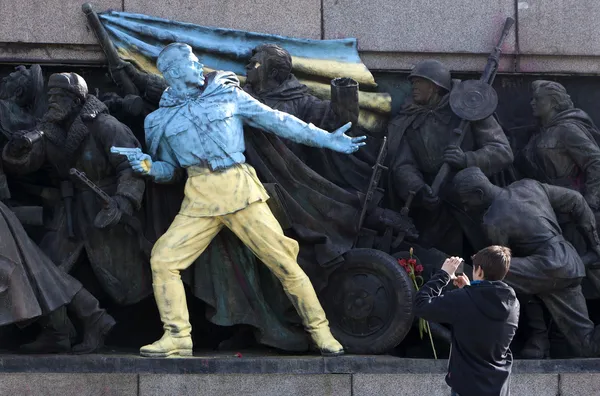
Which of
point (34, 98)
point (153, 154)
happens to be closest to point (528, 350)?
point (153, 154)

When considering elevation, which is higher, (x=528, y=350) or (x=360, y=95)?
(x=360, y=95)

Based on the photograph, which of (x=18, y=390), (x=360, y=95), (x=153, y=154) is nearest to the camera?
(x=18, y=390)

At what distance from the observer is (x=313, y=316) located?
11047mm

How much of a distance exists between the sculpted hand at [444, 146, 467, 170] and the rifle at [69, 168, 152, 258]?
2.50 metres

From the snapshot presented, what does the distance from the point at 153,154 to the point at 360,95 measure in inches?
77.7

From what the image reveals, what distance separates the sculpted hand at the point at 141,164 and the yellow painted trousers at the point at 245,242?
0.44 meters

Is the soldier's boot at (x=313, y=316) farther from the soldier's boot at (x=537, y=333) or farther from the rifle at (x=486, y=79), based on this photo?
the soldier's boot at (x=537, y=333)

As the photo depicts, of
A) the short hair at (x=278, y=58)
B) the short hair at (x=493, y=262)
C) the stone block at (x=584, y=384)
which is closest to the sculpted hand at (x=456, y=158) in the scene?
the short hair at (x=278, y=58)

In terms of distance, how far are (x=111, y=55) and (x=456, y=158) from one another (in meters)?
3.00

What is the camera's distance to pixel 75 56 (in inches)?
486

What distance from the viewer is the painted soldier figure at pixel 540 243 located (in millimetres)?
11258

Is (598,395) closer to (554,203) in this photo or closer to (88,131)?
(554,203)

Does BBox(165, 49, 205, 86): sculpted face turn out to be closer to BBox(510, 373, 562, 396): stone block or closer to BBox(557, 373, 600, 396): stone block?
BBox(510, 373, 562, 396): stone block

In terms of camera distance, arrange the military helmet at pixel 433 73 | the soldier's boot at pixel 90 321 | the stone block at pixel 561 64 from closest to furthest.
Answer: the soldier's boot at pixel 90 321 → the military helmet at pixel 433 73 → the stone block at pixel 561 64
